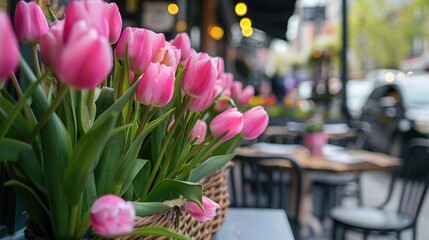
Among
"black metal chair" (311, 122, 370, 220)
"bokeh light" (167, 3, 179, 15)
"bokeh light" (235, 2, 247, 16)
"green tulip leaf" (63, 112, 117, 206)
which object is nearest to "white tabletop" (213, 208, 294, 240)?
"green tulip leaf" (63, 112, 117, 206)

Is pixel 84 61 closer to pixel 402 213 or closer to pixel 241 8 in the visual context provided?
pixel 402 213

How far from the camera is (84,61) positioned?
392 millimetres

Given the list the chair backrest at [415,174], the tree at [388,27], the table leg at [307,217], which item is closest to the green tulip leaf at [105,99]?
the chair backrest at [415,174]

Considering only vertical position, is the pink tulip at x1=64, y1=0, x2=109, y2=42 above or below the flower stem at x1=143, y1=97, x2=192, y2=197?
above

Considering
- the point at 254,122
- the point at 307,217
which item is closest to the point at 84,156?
the point at 254,122

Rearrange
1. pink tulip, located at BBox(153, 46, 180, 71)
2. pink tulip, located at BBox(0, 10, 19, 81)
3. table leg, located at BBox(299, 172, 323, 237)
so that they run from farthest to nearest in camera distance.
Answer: table leg, located at BBox(299, 172, 323, 237)
pink tulip, located at BBox(153, 46, 180, 71)
pink tulip, located at BBox(0, 10, 19, 81)

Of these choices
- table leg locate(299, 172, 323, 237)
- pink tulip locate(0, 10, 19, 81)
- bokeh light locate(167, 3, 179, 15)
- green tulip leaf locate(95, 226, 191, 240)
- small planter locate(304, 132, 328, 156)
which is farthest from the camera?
bokeh light locate(167, 3, 179, 15)

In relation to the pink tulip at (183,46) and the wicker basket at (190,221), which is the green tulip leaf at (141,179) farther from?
the pink tulip at (183,46)

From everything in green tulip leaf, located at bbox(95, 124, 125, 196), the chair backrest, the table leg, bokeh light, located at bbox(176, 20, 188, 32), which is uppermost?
bokeh light, located at bbox(176, 20, 188, 32)

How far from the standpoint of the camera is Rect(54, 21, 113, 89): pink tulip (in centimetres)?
39

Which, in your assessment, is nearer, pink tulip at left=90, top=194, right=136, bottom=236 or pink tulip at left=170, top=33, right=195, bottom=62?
pink tulip at left=90, top=194, right=136, bottom=236

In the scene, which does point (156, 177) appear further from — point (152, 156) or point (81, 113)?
point (81, 113)

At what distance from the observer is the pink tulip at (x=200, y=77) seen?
636 millimetres

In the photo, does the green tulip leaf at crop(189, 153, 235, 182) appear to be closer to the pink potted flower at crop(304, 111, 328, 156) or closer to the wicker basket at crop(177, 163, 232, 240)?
the wicker basket at crop(177, 163, 232, 240)
